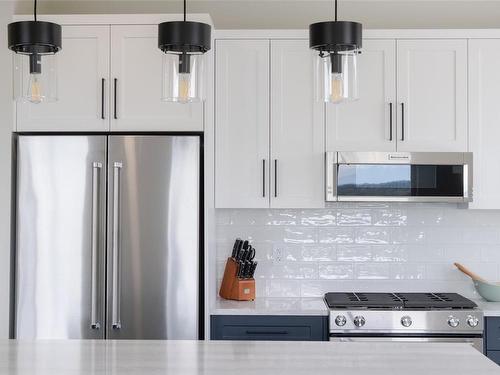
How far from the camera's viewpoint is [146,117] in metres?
4.10

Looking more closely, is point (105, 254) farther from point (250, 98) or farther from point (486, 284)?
point (486, 284)

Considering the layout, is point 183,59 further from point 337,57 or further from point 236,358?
point 236,358

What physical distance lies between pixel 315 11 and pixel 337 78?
2.65 m

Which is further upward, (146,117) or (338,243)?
(146,117)

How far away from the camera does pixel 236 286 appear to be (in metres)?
4.45

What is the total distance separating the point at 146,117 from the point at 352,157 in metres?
1.21

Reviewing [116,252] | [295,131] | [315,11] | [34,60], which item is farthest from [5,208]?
[315,11]

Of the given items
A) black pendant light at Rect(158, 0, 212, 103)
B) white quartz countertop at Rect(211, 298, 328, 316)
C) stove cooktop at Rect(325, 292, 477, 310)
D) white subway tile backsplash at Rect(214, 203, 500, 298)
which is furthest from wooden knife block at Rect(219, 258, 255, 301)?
black pendant light at Rect(158, 0, 212, 103)

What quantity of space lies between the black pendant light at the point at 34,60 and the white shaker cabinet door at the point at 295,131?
2.18m

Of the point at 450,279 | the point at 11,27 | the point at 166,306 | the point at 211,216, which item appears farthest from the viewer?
the point at 450,279

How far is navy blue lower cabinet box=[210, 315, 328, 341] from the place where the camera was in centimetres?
414

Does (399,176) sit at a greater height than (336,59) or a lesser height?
lesser

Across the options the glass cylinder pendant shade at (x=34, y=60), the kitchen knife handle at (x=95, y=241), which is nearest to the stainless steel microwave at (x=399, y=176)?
the kitchen knife handle at (x=95, y=241)

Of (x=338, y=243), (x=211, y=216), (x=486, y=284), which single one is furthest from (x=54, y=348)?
(x=486, y=284)
